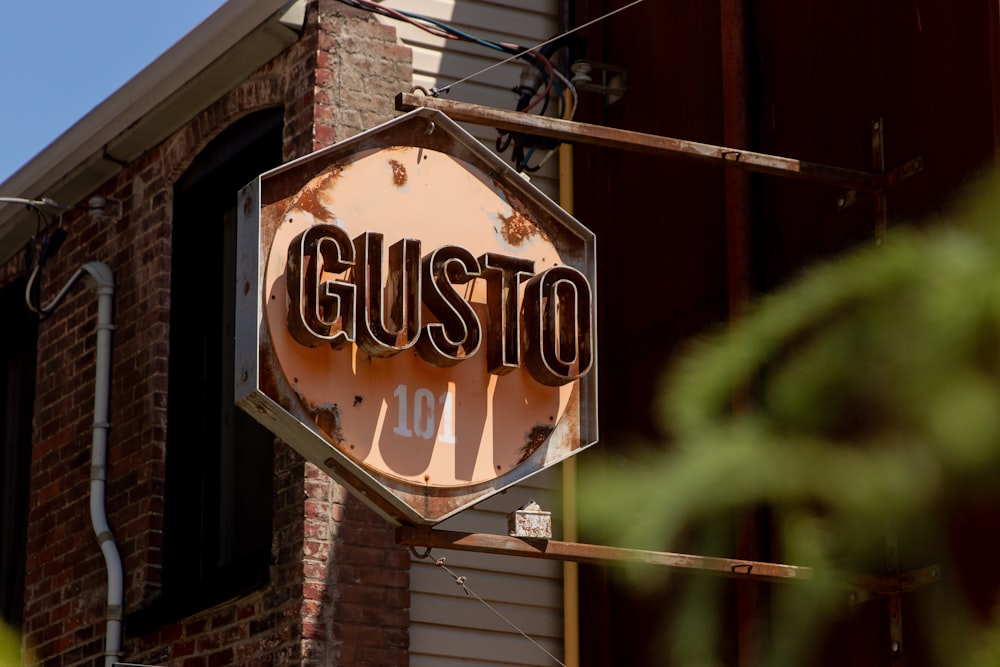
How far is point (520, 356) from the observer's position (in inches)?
202

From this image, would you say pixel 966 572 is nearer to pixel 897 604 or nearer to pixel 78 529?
pixel 897 604

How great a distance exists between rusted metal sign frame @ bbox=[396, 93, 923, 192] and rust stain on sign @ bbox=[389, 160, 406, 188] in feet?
0.60

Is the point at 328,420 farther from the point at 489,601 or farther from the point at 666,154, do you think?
the point at 489,601

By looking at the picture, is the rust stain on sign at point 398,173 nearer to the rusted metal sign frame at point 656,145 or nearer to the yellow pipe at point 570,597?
the rusted metal sign frame at point 656,145

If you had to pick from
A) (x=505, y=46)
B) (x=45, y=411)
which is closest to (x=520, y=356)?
(x=505, y=46)

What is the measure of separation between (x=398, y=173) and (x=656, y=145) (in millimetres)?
861

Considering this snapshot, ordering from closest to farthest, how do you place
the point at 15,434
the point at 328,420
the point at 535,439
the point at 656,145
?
the point at 328,420, the point at 535,439, the point at 656,145, the point at 15,434

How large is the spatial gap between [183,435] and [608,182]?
7.54 ft

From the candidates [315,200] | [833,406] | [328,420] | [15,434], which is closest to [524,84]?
[315,200]

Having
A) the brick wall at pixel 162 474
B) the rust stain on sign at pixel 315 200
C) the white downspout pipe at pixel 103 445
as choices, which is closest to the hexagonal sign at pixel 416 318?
the rust stain on sign at pixel 315 200

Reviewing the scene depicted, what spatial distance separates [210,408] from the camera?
7.41 m

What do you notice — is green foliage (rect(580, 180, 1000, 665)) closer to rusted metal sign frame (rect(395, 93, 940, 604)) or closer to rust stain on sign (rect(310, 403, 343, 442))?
rusted metal sign frame (rect(395, 93, 940, 604))

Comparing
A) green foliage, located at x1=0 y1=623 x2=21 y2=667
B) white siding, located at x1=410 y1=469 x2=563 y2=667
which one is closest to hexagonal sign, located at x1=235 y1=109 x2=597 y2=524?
white siding, located at x1=410 y1=469 x2=563 y2=667

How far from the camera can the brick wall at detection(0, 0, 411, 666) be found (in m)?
6.25
